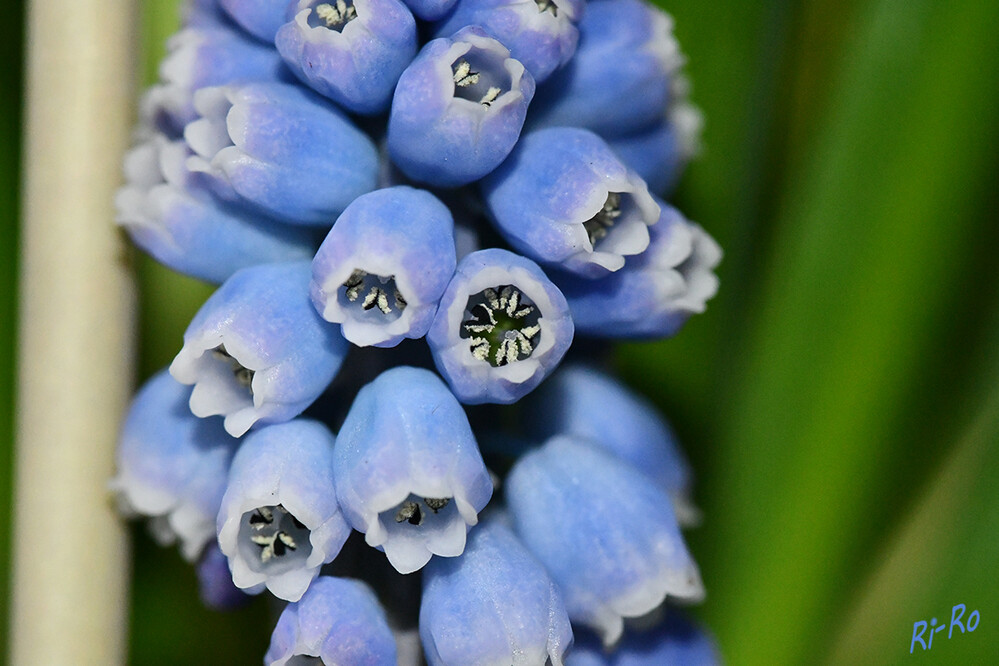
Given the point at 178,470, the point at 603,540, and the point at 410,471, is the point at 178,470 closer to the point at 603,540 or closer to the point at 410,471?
the point at 410,471

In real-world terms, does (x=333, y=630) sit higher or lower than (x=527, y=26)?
lower

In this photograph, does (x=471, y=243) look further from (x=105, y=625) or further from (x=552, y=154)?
(x=105, y=625)

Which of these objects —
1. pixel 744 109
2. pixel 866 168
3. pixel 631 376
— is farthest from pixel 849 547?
pixel 744 109

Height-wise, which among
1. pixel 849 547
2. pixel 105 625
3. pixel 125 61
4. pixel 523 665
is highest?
pixel 125 61

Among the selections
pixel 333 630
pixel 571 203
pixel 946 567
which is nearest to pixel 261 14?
pixel 571 203

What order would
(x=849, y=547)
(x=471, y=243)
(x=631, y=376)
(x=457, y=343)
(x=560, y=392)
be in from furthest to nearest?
(x=631, y=376) < (x=849, y=547) < (x=560, y=392) < (x=471, y=243) < (x=457, y=343)

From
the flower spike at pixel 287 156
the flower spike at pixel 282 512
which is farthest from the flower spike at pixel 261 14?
the flower spike at pixel 282 512

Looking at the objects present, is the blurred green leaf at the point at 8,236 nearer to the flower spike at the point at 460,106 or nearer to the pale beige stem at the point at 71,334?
the pale beige stem at the point at 71,334
